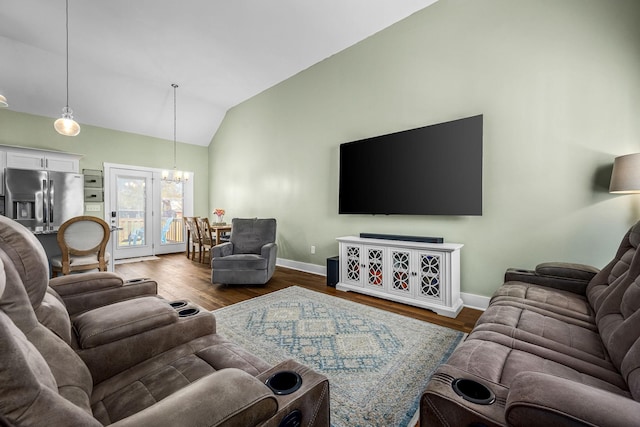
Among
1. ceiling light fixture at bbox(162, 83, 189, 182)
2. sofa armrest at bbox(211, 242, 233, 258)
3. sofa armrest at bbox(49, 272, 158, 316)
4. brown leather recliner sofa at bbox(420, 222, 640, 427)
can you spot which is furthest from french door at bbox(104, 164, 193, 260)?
brown leather recliner sofa at bbox(420, 222, 640, 427)

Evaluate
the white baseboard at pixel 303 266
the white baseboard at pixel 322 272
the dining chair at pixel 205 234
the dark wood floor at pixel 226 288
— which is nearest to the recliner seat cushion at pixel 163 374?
the dark wood floor at pixel 226 288

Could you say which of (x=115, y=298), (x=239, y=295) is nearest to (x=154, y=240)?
(x=239, y=295)

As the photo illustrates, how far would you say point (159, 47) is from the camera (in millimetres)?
4086

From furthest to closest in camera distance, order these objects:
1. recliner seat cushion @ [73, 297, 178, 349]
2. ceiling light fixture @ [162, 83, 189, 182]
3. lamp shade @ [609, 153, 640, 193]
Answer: ceiling light fixture @ [162, 83, 189, 182]
lamp shade @ [609, 153, 640, 193]
recliner seat cushion @ [73, 297, 178, 349]

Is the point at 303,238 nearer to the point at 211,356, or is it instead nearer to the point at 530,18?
the point at 211,356

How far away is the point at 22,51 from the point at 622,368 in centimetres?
722

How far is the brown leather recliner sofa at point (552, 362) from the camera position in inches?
28.5

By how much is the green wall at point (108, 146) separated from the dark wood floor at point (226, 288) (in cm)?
237

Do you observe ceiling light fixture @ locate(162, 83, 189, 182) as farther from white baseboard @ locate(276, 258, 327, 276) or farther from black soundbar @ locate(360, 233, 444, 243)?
black soundbar @ locate(360, 233, 444, 243)

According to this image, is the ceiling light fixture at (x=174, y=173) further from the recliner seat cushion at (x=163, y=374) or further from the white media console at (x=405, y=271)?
the recliner seat cushion at (x=163, y=374)

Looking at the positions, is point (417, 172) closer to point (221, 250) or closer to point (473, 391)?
point (473, 391)

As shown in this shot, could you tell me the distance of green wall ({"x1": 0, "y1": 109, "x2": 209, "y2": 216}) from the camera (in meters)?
4.79

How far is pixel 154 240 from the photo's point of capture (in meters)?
6.39

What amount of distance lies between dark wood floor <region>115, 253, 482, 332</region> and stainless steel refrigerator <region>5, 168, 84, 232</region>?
1383 millimetres
